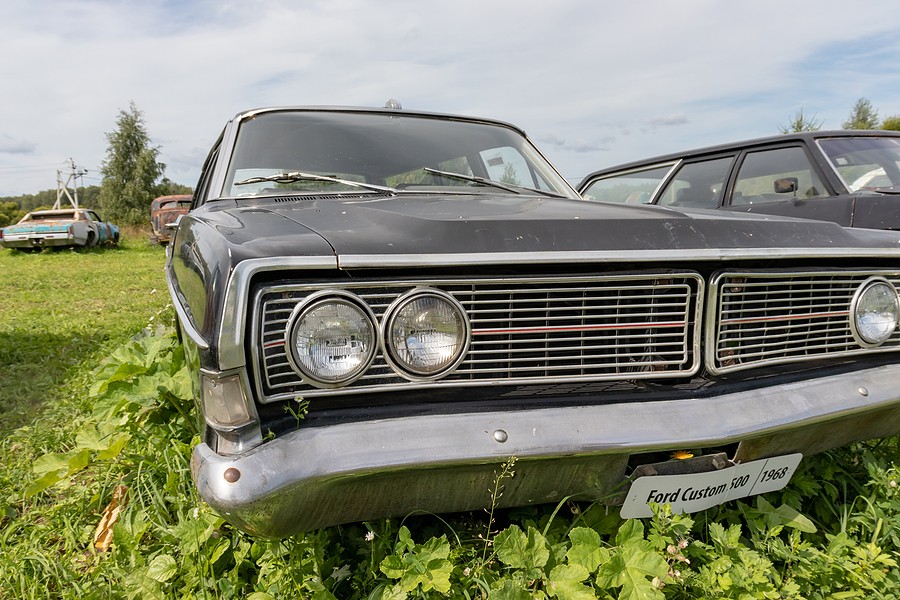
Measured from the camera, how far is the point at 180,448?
2.47 metres

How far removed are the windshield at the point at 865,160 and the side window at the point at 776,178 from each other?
0.58 ft

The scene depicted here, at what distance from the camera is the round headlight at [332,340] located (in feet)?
4.76

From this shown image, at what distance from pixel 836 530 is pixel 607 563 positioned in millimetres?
1140

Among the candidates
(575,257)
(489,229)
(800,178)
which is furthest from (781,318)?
(800,178)

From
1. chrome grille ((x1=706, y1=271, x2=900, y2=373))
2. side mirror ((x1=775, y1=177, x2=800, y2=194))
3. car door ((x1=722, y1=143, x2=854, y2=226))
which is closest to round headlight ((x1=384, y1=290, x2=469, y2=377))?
chrome grille ((x1=706, y1=271, x2=900, y2=373))

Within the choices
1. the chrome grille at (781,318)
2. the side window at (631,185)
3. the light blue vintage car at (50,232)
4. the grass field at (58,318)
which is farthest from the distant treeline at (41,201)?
the chrome grille at (781,318)

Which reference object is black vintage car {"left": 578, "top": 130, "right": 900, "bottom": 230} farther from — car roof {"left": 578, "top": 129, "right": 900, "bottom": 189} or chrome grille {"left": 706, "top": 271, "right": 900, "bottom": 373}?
chrome grille {"left": 706, "top": 271, "right": 900, "bottom": 373}

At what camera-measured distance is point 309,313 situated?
1.45m

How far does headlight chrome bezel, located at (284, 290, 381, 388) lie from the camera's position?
143cm

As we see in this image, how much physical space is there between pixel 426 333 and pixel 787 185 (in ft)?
14.0

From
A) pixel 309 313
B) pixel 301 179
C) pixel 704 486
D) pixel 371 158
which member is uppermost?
pixel 371 158

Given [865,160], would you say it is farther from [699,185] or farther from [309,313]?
[309,313]

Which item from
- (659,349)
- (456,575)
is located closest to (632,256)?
(659,349)

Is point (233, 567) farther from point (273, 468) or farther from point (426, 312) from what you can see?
point (426, 312)
